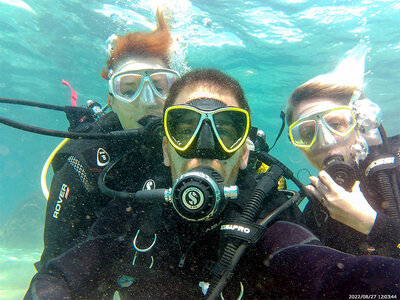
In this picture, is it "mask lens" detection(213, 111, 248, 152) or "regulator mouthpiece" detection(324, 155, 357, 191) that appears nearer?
"mask lens" detection(213, 111, 248, 152)

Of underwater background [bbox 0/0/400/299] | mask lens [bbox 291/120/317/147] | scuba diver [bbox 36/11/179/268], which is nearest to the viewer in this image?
scuba diver [bbox 36/11/179/268]

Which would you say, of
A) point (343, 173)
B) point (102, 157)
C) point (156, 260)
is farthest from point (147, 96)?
point (343, 173)

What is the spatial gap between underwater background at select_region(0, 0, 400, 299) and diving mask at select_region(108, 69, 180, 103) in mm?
6411

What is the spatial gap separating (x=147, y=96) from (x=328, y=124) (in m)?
2.88

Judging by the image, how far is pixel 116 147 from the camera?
360cm

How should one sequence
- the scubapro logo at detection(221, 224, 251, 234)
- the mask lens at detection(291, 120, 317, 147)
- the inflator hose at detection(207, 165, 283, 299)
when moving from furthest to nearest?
the mask lens at detection(291, 120, 317, 147), the scubapro logo at detection(221, 224, 251, 234), the inflator hose at detection(207, 165, 283, 299)

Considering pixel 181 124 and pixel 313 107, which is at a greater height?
pixel 313 107

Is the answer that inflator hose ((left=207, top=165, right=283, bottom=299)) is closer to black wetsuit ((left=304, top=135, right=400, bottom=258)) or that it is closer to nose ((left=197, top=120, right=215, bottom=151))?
nose ((left=197, top=120, right=215, bottom=151))

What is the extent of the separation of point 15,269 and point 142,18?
18097 mm

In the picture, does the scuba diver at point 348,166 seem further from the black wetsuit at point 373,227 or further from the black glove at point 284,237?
the black glove at point 284,237

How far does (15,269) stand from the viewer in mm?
16297

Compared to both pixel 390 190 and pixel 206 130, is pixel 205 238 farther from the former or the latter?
pixel 390 190

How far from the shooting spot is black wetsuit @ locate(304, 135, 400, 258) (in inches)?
111

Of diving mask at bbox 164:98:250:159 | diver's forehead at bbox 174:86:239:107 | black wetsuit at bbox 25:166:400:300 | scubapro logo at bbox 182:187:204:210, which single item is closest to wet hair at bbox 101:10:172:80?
diver's forehead at bbox 174:86:239:107
